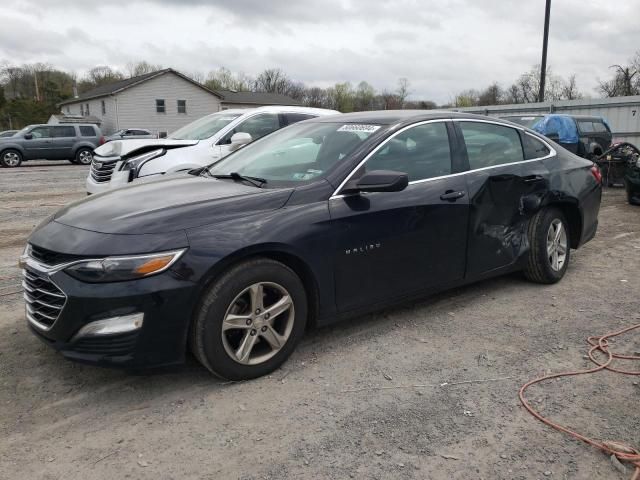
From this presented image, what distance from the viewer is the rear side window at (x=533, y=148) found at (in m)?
4.99

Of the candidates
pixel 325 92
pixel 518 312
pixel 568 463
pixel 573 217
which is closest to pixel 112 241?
pixel 568 463

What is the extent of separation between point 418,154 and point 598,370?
6.25ft

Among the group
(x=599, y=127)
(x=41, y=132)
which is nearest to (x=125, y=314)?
(x=599, y=127)

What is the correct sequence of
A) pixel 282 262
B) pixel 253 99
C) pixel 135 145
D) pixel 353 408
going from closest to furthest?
pixel 353 408 → pixel 282 262 → pixel 135 145 → pixel 253 99

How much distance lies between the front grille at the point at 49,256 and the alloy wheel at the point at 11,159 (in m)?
20.8

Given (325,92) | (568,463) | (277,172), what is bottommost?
(568,463)

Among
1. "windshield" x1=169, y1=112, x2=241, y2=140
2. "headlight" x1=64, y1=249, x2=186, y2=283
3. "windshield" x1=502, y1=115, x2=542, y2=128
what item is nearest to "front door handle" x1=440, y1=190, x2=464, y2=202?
"headlight" x1=64, y1=249, x2=186, y2=283

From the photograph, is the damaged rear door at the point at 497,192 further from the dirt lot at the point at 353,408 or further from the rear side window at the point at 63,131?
the rear side window at the point at 63,131

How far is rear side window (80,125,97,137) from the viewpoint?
22.9 m

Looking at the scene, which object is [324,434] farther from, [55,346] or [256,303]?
[55,346]

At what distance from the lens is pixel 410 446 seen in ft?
8.91

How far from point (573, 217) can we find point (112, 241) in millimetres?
4276

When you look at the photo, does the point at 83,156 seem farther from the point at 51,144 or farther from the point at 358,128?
the point at 358,128

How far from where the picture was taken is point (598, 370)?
138 inches
